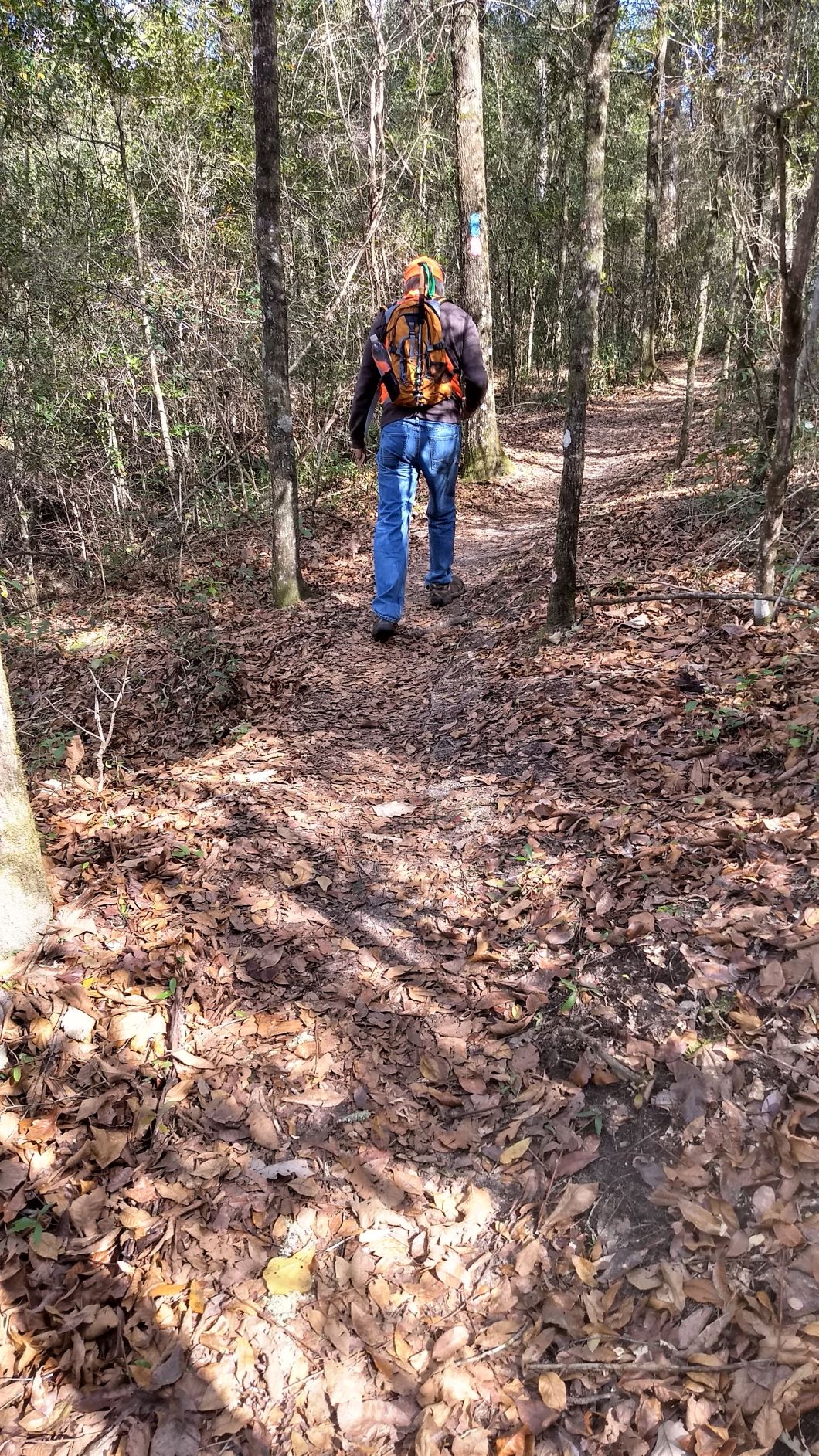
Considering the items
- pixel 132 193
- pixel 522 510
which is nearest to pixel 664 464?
pixel 522 510

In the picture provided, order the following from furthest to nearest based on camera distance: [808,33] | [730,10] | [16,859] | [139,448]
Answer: [139,448] → [730,10] → [808,33] → [16,859]

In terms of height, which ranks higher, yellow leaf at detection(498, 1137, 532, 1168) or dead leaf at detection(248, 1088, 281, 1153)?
yellow leaf at detection(498, 1137, 532, 1168)

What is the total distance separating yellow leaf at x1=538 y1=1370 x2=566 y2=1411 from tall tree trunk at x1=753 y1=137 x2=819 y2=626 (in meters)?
3.80

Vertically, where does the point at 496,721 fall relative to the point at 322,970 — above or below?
above

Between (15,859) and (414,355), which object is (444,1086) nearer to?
(15,859)

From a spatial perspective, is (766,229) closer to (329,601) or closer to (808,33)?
(808,33)

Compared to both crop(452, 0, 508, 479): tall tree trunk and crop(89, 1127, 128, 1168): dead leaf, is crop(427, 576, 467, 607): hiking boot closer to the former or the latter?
crop(452, 0, 508, 479): tall tree trunk

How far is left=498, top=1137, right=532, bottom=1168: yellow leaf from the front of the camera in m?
2.38

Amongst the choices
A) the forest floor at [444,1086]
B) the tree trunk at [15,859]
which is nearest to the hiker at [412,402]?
the forest floor at [444,1086]

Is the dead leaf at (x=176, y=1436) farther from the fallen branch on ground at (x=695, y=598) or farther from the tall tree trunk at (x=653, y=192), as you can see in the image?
the tall tree trunk at (x=653, y=192)

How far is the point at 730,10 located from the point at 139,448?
8350mm

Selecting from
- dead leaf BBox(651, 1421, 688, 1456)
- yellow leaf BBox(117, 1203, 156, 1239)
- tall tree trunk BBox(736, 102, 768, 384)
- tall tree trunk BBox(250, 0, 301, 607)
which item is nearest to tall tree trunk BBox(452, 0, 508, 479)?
tall tree trunk BBox(736, 102, 768, 384)

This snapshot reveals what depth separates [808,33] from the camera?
5.38 meters

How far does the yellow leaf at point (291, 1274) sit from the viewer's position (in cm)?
215
